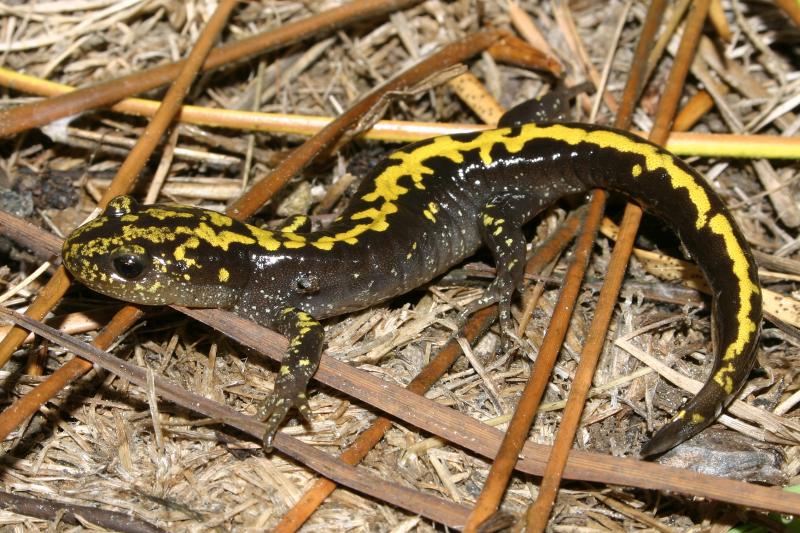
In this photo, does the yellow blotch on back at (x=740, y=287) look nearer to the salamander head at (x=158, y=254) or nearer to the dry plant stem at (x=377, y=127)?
the dry plant stem at (x=377, y=127)

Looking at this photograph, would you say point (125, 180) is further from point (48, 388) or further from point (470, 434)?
point (470, 434)

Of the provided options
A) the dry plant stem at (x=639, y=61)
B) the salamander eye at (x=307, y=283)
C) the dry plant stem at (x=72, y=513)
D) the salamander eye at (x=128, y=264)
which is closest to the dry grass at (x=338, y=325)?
the dry plant stem at (x=72, y=513)

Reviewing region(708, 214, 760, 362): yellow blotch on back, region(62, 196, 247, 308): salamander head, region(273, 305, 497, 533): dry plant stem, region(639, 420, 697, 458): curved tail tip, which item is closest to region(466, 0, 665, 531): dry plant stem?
region(273, 305, 497, 533): dry plant stem

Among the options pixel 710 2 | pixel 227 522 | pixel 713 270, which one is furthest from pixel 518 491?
pixel 710 2

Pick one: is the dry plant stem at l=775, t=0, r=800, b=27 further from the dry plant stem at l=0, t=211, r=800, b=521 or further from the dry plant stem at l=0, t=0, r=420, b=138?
the dry plant stem at l=0, t=211, r=800, b=521

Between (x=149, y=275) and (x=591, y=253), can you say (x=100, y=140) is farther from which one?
(x=591, y=253)

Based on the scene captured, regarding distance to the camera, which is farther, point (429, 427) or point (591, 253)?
point (591, 253)

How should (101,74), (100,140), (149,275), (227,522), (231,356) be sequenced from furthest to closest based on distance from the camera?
(101,74) < (100,140) < (231,356) < (149,275) < (227,522)
